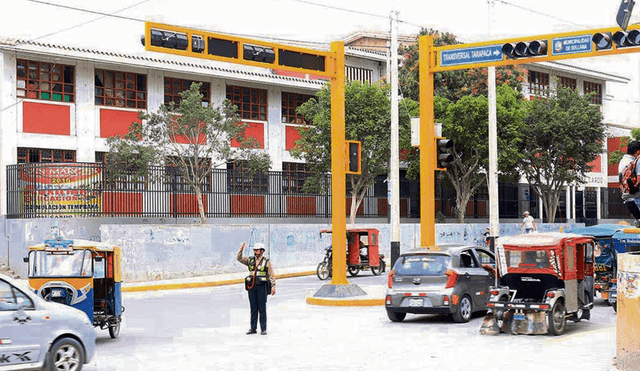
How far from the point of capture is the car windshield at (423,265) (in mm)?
17891

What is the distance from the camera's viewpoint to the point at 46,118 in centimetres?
3519

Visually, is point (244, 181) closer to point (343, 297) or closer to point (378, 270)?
point (378, 270)

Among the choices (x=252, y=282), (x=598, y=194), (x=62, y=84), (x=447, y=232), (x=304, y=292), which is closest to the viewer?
(x=252, y=282)

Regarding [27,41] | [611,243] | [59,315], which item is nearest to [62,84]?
[27,41]

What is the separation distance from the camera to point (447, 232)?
41.8 metres

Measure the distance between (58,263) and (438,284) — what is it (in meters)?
7.30

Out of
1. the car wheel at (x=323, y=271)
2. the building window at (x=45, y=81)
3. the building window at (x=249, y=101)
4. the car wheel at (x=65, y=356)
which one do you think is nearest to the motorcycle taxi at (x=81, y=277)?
the car wheel at (x=65, y=356)

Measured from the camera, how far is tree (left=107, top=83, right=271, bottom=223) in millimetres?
31734

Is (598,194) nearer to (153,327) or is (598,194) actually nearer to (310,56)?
(310,56)

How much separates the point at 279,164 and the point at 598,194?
2673 centimetres

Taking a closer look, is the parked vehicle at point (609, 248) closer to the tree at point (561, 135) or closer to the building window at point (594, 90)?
the tree at point (561, 135)

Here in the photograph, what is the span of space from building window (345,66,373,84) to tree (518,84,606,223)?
8839 mm

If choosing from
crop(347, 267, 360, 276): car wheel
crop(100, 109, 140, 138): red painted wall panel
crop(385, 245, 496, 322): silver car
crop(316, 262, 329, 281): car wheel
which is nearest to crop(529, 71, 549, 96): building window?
crop(100, 109, 140, 138): red painted wall panel

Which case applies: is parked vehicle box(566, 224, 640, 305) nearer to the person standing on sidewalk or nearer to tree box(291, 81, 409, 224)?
the person standing on sidewalk
